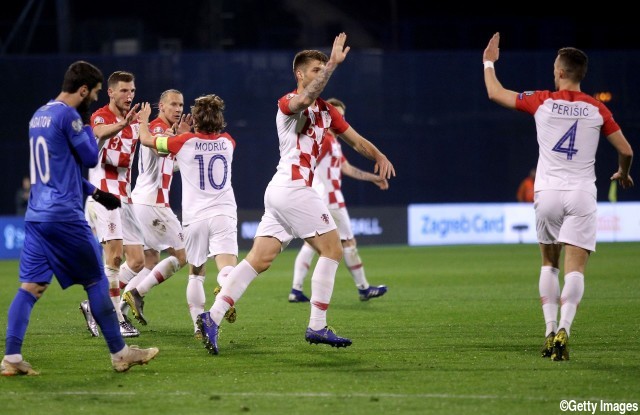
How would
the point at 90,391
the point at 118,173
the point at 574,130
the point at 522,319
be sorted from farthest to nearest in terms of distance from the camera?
the point at 522,319 → the point at 118,173 → the point at 574,130 → the point at 90,391

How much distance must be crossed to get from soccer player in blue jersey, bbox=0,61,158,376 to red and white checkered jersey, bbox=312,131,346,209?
6397mm

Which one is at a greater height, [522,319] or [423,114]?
[423,114]

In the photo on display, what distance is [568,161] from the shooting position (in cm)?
791

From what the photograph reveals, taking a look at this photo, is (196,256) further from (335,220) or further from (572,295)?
(335,220)

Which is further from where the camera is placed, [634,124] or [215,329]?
[634,124]

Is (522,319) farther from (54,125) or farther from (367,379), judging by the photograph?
(54,125)

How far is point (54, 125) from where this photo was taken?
7062 mm

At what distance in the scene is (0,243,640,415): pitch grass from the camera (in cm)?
627

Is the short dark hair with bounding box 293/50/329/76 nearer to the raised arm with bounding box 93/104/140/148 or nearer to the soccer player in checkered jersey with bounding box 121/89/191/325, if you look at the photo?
the raised arm with bounding box 93/104/140/148

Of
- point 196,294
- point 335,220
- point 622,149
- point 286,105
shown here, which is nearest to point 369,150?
point 286,105

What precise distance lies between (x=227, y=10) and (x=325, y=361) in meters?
24.1

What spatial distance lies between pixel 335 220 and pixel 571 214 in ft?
19.3

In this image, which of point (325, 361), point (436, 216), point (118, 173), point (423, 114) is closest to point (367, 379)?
point (325, 361)

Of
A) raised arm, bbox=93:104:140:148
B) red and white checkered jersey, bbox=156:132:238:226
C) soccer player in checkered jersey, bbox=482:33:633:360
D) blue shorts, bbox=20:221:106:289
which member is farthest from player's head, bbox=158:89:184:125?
soccer player in checkered jersey, bbox=482:33:633:360
